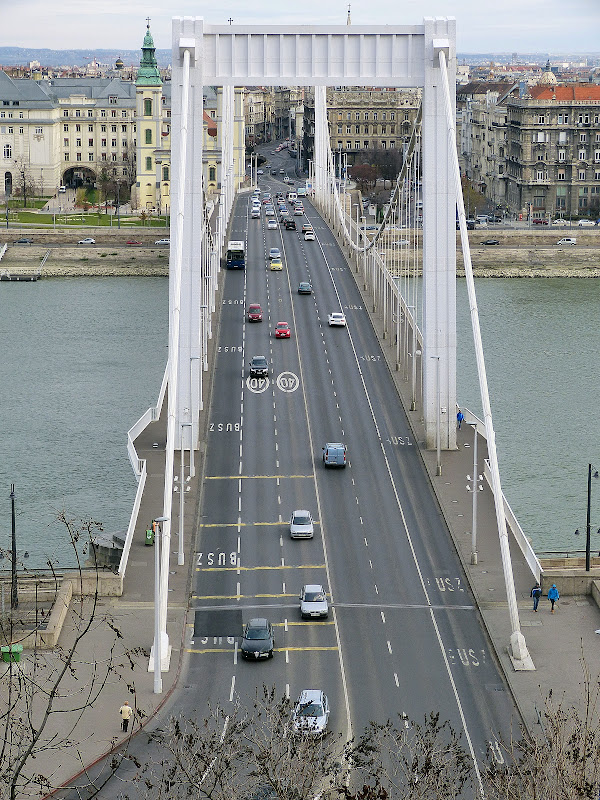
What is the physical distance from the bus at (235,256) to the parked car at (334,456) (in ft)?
126

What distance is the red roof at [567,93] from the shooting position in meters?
134

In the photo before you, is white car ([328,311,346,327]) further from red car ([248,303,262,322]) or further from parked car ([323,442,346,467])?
parked car ([323,442,346,467])

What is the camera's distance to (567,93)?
13412 cm

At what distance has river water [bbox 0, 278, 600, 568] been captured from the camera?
51.5 m

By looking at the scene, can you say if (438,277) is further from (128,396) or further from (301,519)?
(128,396)

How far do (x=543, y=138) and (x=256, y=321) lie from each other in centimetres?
6857

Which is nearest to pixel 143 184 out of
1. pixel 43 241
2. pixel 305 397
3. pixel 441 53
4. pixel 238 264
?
pixel 43 241

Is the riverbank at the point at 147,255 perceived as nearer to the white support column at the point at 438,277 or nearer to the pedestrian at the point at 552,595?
the white support column at the point at 438,277

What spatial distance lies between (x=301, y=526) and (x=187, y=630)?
690 cm

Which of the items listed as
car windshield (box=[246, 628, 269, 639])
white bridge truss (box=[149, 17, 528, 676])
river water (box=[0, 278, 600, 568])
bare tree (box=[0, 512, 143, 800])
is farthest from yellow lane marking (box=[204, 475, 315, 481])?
car windshield (box=[246, 628, 269, 639])

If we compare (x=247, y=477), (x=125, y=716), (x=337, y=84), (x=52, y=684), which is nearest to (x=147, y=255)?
(x=337, y=84)

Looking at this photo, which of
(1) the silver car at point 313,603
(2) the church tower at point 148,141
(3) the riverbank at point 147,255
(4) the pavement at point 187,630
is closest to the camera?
(4) the pavement at point 187,630

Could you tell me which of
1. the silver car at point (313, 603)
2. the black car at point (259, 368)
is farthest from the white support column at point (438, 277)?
the silver car at point (313, 603)

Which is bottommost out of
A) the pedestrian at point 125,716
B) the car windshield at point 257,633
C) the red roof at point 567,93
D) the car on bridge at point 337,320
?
the pedestrian at point 125,716
